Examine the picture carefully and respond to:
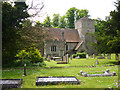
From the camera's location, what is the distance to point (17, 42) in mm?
14859

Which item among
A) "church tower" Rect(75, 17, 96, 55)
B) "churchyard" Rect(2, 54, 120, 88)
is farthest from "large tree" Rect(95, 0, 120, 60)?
"church tower" Rect(75, 17, 96, 55)

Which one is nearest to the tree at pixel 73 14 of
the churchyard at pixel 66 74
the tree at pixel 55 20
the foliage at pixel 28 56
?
the tree at pixel 55 20

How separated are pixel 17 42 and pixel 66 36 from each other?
83.1 feet

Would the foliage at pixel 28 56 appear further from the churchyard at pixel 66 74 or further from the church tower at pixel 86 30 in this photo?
the church tower at pixel 86 30

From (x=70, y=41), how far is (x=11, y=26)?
86.2 ft

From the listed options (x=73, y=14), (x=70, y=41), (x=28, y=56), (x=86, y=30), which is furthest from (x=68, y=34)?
(x=28, y=56)

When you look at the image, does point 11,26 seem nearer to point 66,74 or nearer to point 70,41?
point 66,74

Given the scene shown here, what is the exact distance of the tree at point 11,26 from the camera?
12477 mm

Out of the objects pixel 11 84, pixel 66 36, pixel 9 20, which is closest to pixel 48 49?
pixel 66 36

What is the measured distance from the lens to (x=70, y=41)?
38406 mm

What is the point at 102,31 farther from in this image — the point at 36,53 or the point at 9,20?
the point at 9,20

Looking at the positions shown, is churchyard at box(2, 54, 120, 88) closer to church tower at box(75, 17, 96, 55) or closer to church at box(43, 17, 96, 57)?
church at box(43, 17, 96, 57)

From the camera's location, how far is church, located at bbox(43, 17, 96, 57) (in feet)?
110

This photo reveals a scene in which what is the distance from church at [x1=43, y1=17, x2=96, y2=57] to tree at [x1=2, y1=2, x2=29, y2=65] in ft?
60.3
